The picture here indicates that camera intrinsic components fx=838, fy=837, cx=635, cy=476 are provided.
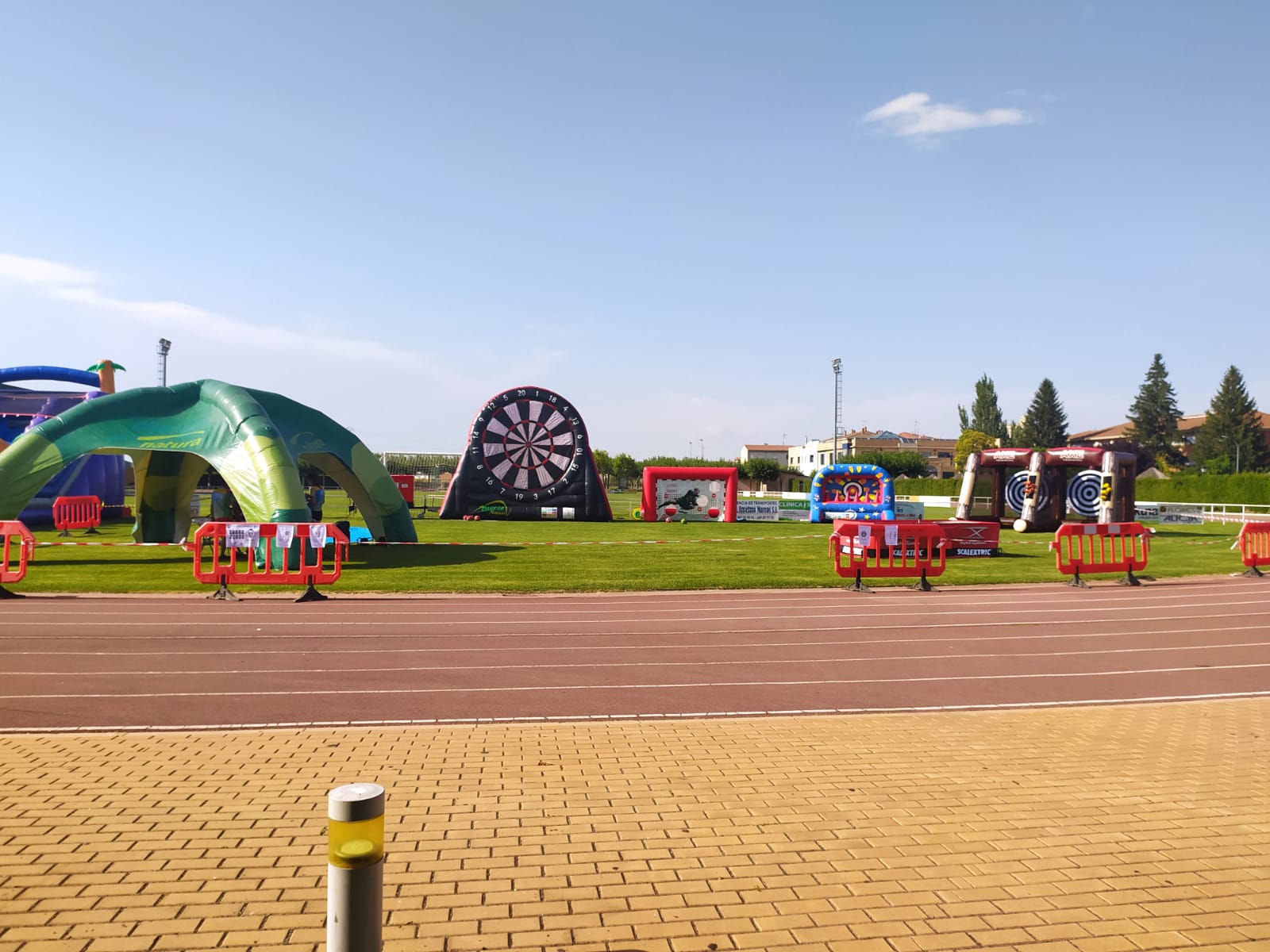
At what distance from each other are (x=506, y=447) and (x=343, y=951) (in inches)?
1602

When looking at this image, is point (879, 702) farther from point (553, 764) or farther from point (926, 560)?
point (926, 560)

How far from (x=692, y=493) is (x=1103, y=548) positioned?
25.4 m

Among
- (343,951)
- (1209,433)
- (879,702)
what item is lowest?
(879,702)

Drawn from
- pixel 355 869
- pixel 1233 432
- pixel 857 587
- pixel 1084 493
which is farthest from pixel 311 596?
pixel 1233 432

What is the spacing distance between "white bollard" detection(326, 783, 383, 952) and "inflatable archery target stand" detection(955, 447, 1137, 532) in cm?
3495

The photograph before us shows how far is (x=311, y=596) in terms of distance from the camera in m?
15.4

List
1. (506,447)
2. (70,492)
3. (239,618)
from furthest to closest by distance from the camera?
(506,447)
(70,492)
(239,618)

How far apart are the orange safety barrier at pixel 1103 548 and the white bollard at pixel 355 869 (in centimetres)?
1967

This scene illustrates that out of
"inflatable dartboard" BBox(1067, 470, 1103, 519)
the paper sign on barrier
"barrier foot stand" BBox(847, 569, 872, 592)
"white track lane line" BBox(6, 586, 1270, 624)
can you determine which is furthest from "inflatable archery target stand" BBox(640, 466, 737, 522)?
the paper sign on barrier

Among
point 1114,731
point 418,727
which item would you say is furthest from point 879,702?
Answer: point 418,727

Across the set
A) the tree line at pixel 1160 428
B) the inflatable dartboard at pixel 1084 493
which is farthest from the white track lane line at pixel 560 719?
the tree line at pixel 1160 428

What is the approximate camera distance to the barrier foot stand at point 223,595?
50.7ft

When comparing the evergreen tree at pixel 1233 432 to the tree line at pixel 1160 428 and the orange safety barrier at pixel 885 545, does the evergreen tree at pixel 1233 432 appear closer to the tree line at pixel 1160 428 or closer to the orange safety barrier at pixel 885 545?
the tree line at pixel 1160 428

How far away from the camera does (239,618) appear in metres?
13.5
